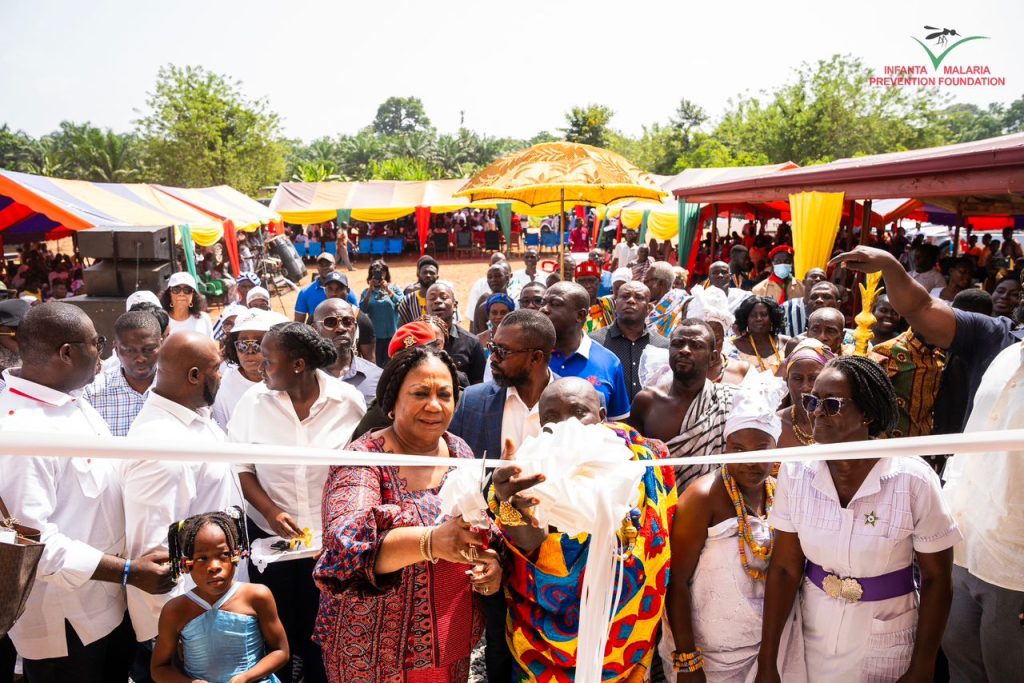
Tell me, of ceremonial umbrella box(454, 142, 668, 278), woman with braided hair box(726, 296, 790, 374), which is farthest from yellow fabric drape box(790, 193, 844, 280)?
woman with braided hair box(726, 296, 790, 374)

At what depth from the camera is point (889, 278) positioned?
8.73 ft

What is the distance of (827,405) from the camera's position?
7.51ft

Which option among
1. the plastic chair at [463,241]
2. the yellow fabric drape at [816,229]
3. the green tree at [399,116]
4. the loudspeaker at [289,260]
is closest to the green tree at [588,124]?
the plastic chair at [463,241]

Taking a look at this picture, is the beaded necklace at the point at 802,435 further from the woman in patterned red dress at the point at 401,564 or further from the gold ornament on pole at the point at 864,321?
the woman in patterned red dress at the point at 401,564

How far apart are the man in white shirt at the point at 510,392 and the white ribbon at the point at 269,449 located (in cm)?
150

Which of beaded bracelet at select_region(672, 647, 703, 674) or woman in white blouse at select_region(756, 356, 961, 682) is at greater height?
woman in white blouse at select_region(756, 356, 961, 682)

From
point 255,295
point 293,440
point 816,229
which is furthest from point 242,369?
point 816,229

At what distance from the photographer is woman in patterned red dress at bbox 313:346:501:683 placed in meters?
1.78

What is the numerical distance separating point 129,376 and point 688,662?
11.2ft

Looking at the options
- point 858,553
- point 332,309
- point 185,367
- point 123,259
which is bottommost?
point 858,553

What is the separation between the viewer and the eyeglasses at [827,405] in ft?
7.48

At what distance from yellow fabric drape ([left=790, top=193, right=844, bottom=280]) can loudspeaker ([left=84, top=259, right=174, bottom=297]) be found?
8.07 meters

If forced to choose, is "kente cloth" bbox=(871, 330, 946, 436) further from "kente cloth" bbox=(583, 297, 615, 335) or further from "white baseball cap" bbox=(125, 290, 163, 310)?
"white baseball cap" bbox=(125, 290, 163, 310)

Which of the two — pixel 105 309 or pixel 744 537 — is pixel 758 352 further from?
pixel 105 309
